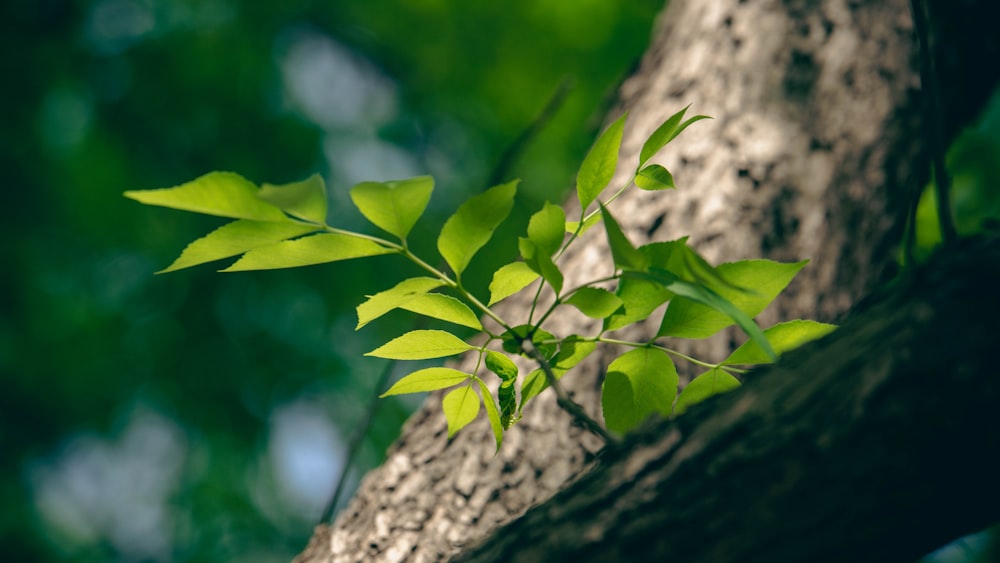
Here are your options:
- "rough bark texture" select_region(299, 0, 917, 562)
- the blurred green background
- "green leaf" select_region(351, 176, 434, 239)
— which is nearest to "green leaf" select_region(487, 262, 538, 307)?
"green leaf" select_region(351, 176, 434, 239)

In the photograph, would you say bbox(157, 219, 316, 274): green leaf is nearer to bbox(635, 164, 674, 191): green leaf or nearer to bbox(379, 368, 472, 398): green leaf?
bbox(379, 368, 472, 398): green leaf

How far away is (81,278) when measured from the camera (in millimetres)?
3553

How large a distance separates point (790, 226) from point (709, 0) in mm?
650

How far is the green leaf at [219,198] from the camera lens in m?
0.45

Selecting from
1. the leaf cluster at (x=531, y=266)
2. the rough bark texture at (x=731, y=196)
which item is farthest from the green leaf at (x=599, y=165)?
the rough bark texture at (x=731, y=196)

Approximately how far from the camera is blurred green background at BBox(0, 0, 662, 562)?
138 inches

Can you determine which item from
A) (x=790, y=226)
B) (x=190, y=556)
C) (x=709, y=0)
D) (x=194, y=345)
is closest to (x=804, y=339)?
(x=790, y=226)

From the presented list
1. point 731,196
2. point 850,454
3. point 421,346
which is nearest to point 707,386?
point 850,454

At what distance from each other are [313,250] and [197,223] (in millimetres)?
3296

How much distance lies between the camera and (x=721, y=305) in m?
0.45

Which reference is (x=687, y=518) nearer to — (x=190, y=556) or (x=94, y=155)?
(x=94, y=155)

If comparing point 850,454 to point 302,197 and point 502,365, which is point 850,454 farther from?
point 302,197

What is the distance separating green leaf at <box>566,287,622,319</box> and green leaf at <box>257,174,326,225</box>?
21 centimetres

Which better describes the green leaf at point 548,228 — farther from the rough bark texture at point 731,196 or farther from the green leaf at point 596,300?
the rough bark texture at point 731,196
